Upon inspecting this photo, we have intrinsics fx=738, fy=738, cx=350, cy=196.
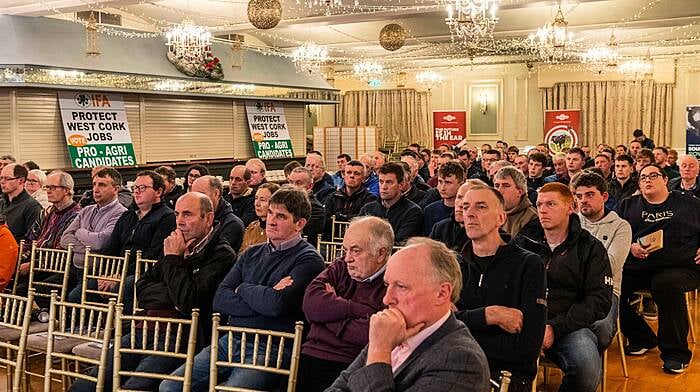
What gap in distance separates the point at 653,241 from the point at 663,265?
0.82ft

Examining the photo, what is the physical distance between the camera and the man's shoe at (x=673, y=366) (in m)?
4.89

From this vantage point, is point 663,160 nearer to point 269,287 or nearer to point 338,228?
point 338,228

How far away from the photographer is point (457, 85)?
1877 centimetres

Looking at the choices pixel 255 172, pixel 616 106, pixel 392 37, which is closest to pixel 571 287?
pixel 255 172

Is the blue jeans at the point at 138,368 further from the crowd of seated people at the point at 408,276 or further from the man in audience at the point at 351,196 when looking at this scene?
the man in audience at the point at 351,196

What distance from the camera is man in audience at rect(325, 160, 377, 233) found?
660 cm

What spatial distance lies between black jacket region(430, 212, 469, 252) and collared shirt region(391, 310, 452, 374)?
215cm

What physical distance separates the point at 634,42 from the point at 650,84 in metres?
2.51

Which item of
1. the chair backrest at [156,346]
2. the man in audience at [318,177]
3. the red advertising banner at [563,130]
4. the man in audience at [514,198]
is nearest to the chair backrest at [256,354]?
the chair backrest at [156,346]

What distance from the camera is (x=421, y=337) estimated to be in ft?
6.84

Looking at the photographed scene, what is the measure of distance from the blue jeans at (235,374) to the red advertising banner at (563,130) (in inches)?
534

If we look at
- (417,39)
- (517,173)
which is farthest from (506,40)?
(517,173)

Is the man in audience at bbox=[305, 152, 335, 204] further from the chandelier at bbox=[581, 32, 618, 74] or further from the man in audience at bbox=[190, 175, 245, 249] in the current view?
the chandelier at bbox=[581, 32, 618, 74]

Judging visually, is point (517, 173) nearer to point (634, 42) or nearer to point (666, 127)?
point (634, 42)
